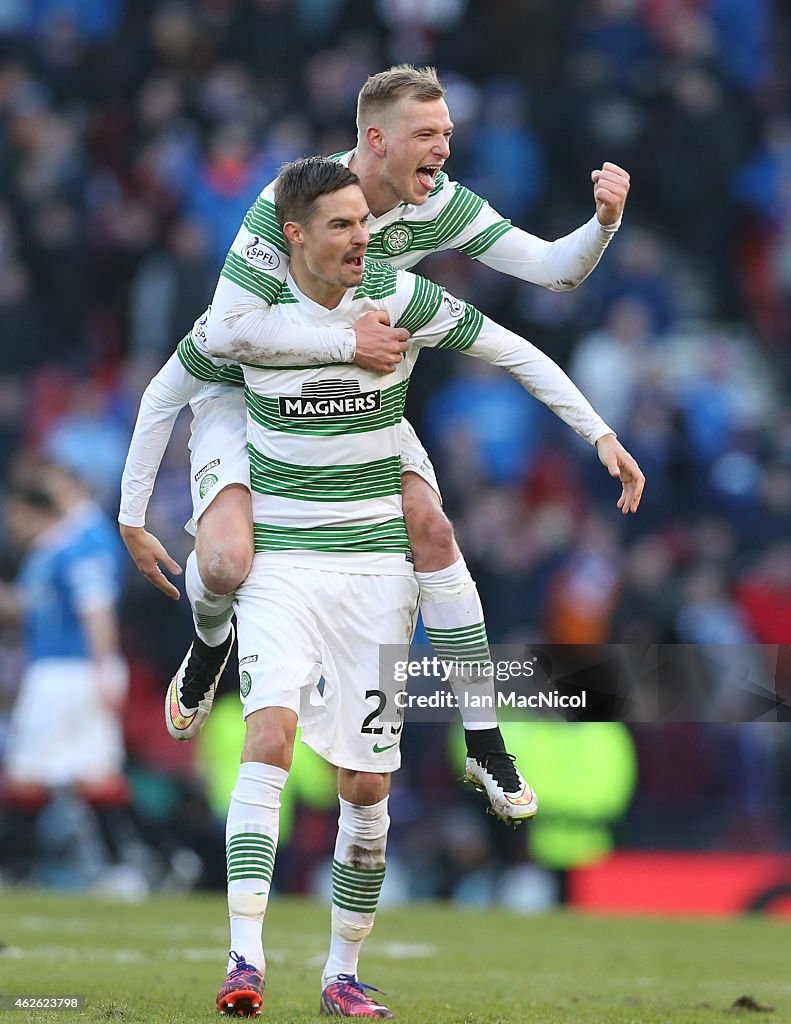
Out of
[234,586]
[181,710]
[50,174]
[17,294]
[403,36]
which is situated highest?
[403,36]

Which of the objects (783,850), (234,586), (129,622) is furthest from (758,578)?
(234,586)

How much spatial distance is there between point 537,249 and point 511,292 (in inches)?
347

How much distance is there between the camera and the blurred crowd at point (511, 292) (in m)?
13.0

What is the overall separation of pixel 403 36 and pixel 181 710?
452 inches

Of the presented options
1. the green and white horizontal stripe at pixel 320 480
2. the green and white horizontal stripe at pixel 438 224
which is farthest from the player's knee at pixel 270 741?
the green and white horizontal stripe at pixel 438 224

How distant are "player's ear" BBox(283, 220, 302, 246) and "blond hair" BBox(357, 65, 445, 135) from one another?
0.55 metres

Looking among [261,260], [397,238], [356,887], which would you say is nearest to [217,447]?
[261,260]

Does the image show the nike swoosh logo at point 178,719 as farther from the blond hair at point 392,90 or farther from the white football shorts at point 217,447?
the blond hair at point 392,90

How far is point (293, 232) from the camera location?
242 inches

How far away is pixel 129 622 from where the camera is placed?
1409cm

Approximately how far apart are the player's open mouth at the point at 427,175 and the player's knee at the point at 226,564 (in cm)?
130

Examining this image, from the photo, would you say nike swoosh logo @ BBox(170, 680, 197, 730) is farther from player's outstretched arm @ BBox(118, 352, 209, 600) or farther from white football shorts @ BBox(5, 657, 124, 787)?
white football shorts @ BBox(5, 657, 124, 787)

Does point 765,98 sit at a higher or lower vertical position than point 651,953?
higher

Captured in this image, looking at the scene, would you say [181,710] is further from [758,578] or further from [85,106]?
[85,106]
